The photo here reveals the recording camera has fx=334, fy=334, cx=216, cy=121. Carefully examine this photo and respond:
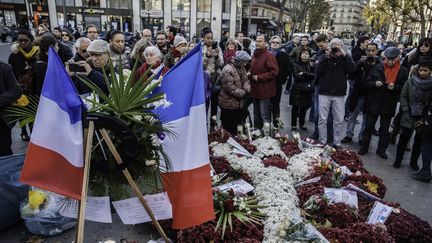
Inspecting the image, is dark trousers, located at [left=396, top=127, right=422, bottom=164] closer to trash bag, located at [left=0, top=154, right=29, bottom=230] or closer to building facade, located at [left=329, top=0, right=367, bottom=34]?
trash bag, located at [left=0, top=154, right=29, bottom=230]

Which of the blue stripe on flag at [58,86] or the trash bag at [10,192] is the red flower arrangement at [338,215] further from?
the trash bag at [10,192]

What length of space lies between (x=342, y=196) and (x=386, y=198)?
152 cm

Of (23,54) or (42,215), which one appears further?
(23,54)

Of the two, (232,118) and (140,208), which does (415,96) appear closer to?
(232,118)

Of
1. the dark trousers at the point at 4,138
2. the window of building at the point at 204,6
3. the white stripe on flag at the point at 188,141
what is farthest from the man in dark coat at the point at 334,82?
the window of building at the point at 204,6

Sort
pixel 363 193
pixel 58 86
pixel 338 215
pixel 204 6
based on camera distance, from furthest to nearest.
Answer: pixel 204 6 < pixel 363 193 < pixel 338 215 < pixel 58 86

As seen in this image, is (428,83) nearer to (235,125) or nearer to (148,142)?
(235,125)

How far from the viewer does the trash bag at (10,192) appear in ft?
11.5

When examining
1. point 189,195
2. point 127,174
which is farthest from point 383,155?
point 127,174

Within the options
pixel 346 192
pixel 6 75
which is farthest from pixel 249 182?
pixel 6 75

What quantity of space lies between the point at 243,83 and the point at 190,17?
4923 cm

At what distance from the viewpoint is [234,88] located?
5809mm

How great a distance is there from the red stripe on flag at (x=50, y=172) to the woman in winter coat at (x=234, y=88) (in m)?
3.93

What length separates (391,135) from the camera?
22.7ft
